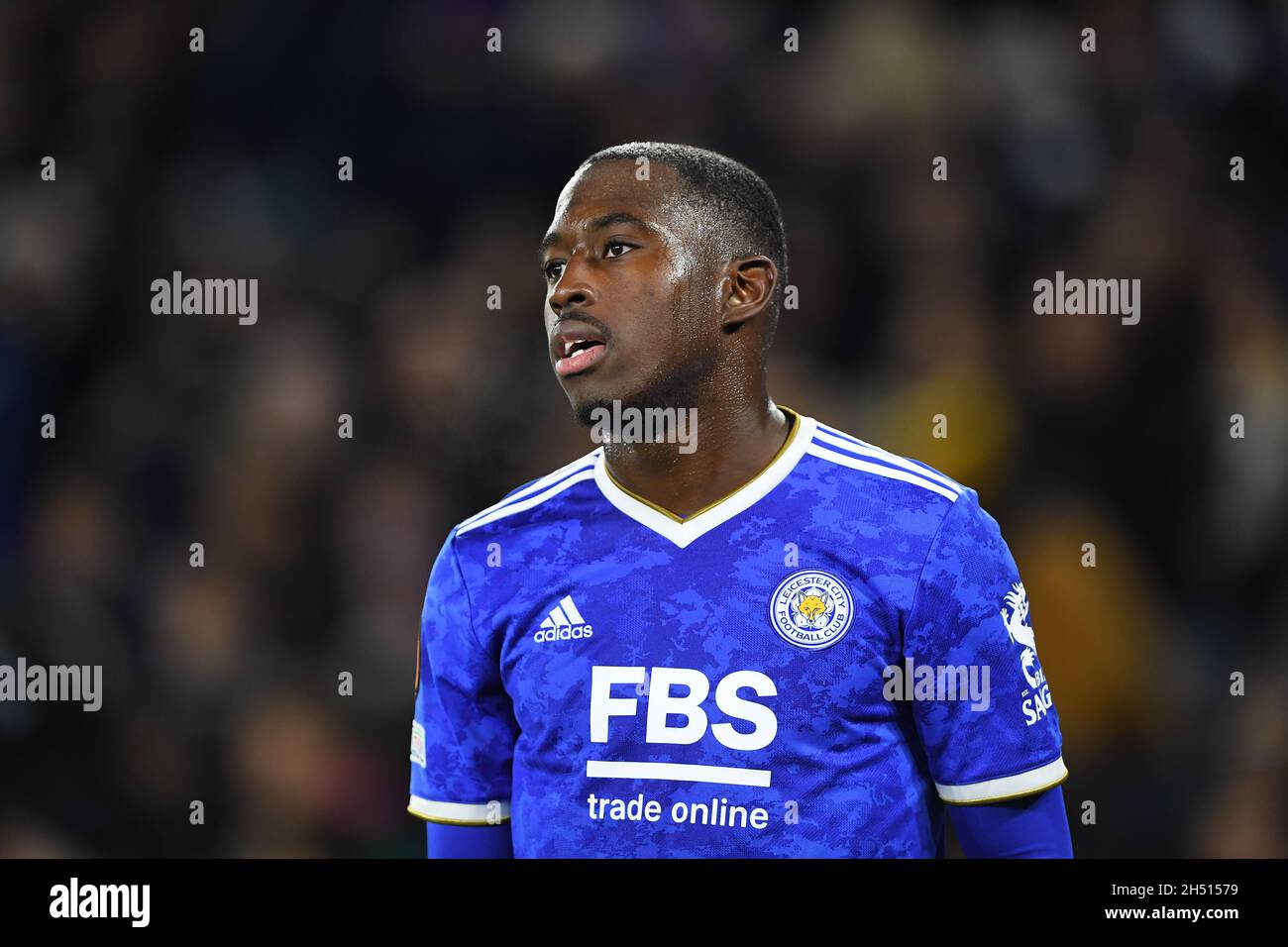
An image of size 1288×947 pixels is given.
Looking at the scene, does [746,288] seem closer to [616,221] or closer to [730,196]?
[730,196]

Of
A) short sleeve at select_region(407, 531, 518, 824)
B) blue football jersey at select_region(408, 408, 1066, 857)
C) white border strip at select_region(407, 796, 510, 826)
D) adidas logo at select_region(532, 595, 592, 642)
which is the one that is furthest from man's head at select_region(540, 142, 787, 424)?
white border strip at select_region(407, 796, 510, 826)

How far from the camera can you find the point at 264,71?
5.66 metres

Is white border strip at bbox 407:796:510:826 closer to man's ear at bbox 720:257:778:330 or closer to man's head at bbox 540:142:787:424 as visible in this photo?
man's head at bbox 540:142:787:424

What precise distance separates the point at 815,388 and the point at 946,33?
159cm

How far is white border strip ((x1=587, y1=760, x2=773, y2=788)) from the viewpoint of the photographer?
2.35 m

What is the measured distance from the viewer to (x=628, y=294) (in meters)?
2.52

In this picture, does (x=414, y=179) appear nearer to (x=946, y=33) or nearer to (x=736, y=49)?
(x=736, y=49)

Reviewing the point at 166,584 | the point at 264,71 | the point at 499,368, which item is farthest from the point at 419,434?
the point at 264,71

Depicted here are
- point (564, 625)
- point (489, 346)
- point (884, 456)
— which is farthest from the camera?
point (489, 346)

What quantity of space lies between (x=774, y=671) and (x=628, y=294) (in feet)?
2.28

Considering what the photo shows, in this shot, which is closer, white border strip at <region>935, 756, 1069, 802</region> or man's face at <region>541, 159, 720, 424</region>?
white border strip at <region>935, 756, 1069, 802</region>

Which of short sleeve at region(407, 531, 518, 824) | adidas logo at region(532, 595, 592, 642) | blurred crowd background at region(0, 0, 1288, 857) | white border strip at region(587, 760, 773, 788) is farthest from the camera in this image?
blurred crowd background at region(0, 0, 1288, 857)

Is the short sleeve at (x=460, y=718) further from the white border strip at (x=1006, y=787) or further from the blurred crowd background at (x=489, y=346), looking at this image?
the blurred crowd background at (x=489, y=346)

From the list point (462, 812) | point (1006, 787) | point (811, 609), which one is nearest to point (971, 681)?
point (1006, 787)
